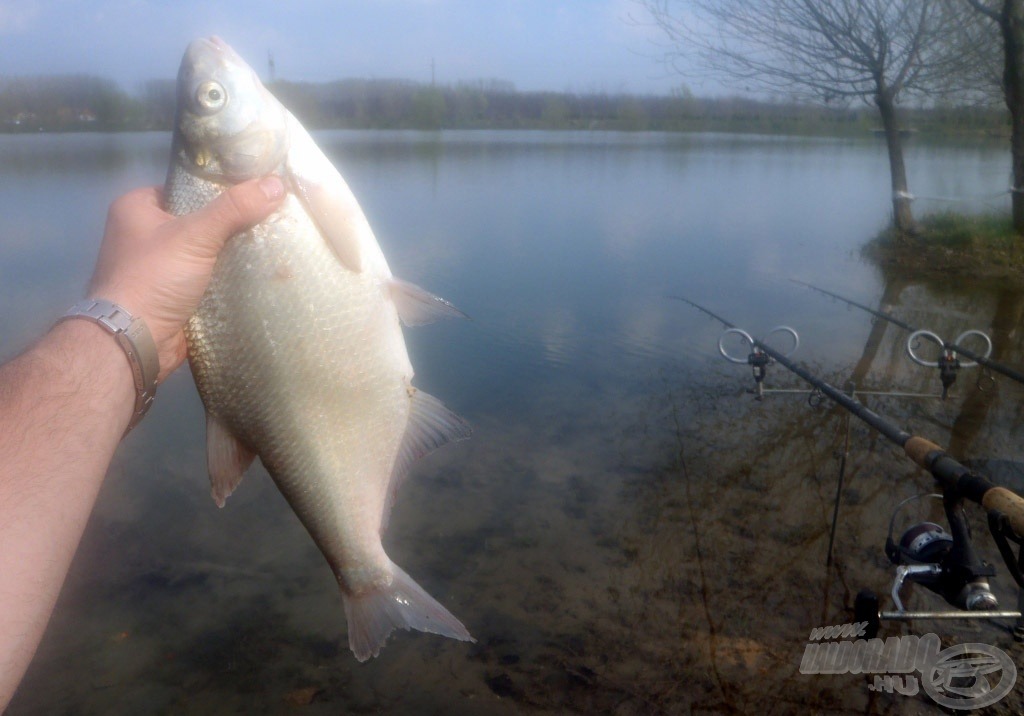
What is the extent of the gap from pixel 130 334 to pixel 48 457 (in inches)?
13.3

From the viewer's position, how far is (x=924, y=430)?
709 cm

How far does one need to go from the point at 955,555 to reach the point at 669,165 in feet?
90.6

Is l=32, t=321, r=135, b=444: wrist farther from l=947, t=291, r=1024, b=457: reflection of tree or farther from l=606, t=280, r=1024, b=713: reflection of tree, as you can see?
l=947, t=291, r=1024, b=457: reflection of tree

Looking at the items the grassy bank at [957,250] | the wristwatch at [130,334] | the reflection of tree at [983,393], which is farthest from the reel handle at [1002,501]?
the grassy bank at [957,250]

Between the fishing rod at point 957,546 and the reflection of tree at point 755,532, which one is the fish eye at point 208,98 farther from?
the reflection of tree at point 755,532

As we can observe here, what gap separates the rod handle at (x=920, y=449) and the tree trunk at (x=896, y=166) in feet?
46.8

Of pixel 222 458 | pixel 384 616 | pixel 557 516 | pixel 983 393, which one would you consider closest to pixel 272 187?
pixel 222 458

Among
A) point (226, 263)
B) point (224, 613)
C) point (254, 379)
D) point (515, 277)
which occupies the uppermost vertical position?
point (226, 263)

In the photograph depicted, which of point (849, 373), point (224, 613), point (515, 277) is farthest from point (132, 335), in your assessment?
point (515, 277)

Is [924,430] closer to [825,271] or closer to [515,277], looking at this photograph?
[515,277]

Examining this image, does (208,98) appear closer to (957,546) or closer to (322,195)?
(322,195)

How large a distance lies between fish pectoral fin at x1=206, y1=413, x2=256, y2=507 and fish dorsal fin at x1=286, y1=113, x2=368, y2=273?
0.56m

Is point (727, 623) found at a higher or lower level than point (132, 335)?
lower

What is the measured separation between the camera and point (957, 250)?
14172 mm
